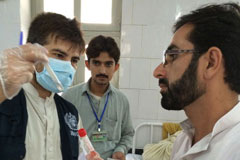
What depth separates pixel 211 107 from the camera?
715 mm

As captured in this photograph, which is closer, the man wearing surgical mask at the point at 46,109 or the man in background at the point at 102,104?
the man wearing surgical mask at the point at 46,109

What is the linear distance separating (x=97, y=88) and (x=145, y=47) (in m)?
0.79

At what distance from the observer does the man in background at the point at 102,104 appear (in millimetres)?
1293

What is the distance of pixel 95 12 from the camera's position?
203 centimetres

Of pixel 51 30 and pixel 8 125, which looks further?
pixel 51 30

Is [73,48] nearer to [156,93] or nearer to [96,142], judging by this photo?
[96,142]

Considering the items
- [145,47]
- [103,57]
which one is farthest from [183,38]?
[145,47]

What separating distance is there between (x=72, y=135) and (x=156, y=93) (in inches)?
48.3

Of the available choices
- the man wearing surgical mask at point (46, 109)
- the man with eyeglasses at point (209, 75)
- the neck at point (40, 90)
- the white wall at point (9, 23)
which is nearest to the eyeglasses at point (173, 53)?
the man with eyeglasses at point (209, 75)

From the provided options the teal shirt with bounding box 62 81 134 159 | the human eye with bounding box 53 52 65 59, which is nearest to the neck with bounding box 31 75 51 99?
the human eye with bounding box 53 52 65 59

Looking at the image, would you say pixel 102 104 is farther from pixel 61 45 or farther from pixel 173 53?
pixel 173 53

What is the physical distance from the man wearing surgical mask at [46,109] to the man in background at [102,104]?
341 millimetres

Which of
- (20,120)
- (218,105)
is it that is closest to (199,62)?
(218,105)

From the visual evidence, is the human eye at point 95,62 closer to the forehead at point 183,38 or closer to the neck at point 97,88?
the neck at point 97,88
